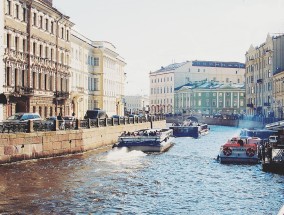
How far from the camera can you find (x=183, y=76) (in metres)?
162

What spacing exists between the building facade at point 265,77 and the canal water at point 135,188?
5238 centimetres

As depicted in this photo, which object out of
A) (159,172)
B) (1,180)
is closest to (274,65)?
(159,172)

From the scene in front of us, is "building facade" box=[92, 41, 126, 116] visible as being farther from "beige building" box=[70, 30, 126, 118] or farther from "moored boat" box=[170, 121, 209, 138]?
"moored boat" box=[170, 121, 209, 138]

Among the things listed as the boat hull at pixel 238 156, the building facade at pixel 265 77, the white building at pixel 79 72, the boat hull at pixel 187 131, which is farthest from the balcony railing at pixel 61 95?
the building facade at pixel 265 77

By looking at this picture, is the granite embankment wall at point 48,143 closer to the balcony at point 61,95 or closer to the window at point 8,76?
the window at point 8,76

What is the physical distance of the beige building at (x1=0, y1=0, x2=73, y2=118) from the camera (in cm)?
4600

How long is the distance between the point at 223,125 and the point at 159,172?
84312 mm

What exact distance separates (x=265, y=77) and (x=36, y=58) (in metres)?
58.8

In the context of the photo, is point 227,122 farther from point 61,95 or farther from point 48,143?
point 48,143

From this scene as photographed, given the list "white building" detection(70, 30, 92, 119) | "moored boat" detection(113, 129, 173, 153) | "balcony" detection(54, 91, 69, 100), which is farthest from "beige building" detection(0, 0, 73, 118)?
"moored boat" detection(113, 129, 173, 153)

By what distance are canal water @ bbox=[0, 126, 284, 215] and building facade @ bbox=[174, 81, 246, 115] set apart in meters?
113

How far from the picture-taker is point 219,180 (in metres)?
27.3

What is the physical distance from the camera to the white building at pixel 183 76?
16112 cm

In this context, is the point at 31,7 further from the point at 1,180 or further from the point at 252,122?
the point at 252,122
